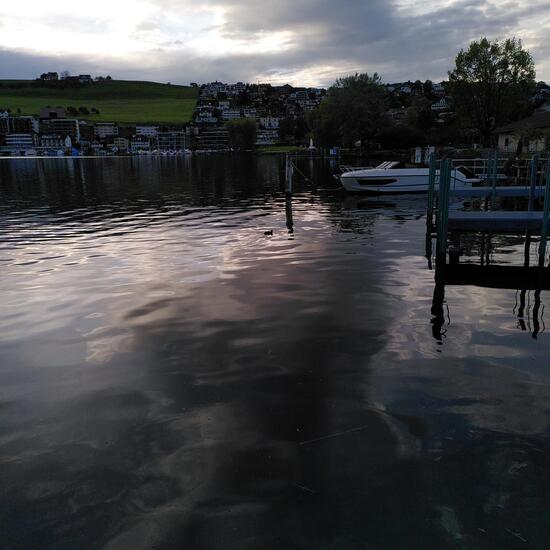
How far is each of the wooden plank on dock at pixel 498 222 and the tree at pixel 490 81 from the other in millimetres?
75493

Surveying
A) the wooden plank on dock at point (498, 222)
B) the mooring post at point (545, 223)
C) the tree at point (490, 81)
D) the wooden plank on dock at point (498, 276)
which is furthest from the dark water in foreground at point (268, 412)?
the tree at point (490, 81)

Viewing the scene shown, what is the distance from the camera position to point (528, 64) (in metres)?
80.0

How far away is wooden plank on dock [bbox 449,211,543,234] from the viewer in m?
16.4

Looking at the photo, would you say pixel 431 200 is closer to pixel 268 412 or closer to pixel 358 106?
pixel 268 412

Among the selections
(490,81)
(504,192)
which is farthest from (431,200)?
(490,81)

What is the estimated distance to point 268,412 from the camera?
23.4 feet

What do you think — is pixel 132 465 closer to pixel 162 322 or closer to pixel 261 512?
pixel 261 512

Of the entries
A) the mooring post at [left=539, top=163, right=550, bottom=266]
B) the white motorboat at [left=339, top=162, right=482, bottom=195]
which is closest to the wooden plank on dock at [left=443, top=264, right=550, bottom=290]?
the mooring post at [left=539, top=163, right=550, bottom=266]

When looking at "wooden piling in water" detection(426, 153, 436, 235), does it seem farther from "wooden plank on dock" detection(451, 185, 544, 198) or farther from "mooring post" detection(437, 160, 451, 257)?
"wooden plank on dock" detection(451, 185, 544, 198)

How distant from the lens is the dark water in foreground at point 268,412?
5066 mm

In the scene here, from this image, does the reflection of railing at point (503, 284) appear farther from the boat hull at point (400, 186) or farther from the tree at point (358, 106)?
the tree at point (358, 106)

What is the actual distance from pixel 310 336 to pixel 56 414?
4957mm

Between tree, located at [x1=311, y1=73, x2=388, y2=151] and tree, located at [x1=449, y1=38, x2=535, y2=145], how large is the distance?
73.1 feet

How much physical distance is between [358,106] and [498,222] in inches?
3650
